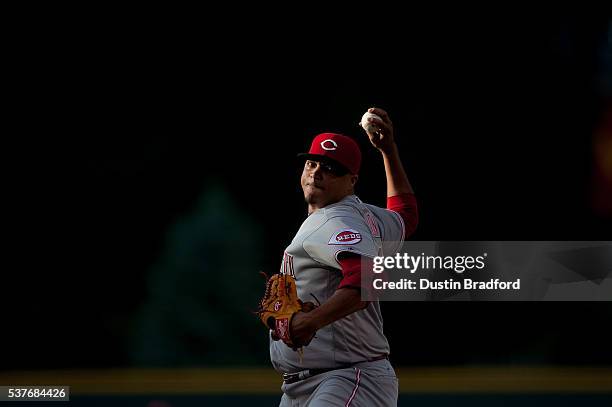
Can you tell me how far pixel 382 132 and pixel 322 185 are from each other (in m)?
0.47

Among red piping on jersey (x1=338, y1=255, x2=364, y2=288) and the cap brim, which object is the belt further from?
the cap brim

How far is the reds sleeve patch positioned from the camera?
322 centimetres

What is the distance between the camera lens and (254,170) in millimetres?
9281

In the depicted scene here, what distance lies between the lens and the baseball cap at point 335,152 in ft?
11.6

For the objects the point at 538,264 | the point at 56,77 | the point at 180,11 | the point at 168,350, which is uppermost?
the point at 180,11

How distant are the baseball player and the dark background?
474 centimetres

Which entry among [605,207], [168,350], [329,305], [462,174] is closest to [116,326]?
[168,350]

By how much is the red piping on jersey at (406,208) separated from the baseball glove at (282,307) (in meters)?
0.71

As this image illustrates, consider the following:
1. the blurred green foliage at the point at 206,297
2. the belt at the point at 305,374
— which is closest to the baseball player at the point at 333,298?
the belt at the point at 305,374

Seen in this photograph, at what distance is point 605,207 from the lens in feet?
29.3

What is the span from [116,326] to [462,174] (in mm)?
3330

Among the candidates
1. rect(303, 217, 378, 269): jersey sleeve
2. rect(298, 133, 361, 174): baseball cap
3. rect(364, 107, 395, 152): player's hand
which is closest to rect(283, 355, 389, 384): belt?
rect(303, 217, 378, 269): jersey sleeve

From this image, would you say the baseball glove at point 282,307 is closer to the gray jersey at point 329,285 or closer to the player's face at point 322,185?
the gray jersey at point 329,285

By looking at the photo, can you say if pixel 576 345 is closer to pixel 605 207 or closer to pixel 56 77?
pixel 605 207
